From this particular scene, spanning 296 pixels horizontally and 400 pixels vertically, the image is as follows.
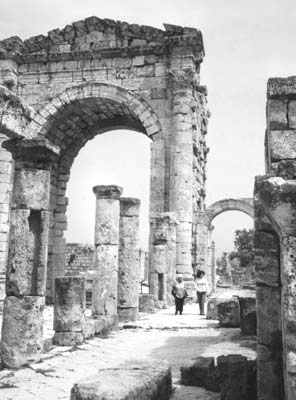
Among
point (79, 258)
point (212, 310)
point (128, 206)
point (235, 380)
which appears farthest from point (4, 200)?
point (235, 380)

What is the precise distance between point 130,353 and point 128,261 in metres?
4.25

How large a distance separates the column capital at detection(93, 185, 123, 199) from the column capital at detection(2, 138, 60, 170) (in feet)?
12.4

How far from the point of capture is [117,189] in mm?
10969

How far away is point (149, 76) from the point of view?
55.6 feet

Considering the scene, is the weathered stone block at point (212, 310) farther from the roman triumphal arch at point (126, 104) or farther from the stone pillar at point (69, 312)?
the stone pillar at point (69, 312)

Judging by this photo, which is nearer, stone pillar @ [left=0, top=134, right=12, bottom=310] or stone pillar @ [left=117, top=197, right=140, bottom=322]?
stone pillar @ [left=117, top=197, right=140, bottom=322]

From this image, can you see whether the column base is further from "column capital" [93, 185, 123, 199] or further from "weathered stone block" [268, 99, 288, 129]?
"weathered stone block" [268, 99, 288, 129]

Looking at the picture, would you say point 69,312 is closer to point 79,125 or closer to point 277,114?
point 277,114

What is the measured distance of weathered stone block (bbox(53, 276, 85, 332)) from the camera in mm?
8055

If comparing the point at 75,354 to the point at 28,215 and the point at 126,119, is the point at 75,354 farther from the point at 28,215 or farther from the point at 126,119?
the point at 126,119

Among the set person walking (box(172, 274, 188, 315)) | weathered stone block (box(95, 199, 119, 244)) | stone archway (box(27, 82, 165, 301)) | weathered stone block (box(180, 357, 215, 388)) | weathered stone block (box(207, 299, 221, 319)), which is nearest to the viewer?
weathered stone block (box(180, 357, 215, 388))

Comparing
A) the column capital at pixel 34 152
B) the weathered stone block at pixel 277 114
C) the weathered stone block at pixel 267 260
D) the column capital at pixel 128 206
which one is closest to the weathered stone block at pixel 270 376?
the weathered stone block at pixel 267 260

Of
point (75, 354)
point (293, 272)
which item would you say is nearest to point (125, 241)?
point (75, 354)

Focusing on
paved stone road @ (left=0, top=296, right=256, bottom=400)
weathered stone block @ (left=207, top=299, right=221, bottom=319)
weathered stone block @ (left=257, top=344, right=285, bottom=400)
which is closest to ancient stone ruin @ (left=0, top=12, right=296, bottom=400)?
weathered stone block @ (left=257, top=344, right=285, bottom=400)
